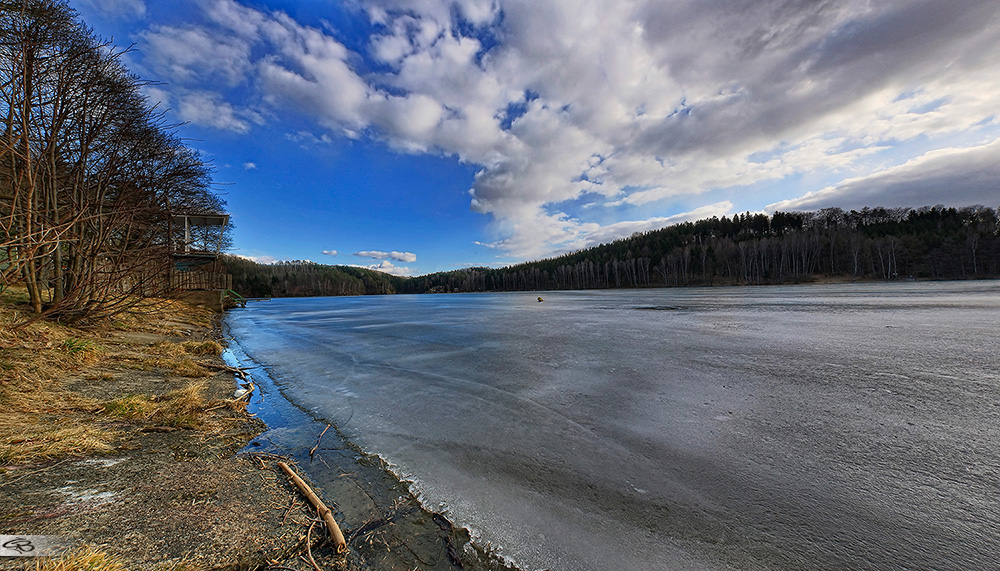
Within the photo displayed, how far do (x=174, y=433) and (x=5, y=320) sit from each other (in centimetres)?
450

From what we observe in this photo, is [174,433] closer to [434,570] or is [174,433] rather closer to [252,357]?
[434,570]

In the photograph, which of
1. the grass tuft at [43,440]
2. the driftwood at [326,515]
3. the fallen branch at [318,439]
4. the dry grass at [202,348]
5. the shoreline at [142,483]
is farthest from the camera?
the dry grass at [202,348]

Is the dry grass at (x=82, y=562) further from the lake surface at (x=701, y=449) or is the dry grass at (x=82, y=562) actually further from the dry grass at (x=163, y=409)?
the dry grass at (x=163, y=409)

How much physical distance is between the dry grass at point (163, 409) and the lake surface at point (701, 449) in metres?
1.22

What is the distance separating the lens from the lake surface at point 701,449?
206 centimetres

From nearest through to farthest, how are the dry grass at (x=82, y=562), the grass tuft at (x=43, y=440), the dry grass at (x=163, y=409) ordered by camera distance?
the dry grass at (x=82, y=562)
the grass tuft at (x=43, y=440)
the dry grass at (x=163, y=409)

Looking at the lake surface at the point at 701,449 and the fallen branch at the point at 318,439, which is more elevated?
the fallen branch at the point at 318,439

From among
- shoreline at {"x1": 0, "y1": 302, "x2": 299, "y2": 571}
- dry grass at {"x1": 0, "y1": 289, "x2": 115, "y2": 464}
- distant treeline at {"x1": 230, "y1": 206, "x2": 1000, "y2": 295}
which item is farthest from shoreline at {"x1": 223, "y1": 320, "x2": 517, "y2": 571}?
distant treeline at {"x1": 230, "y1": 206, "x2": 1000, "y2": 295}

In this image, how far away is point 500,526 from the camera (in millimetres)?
2252
